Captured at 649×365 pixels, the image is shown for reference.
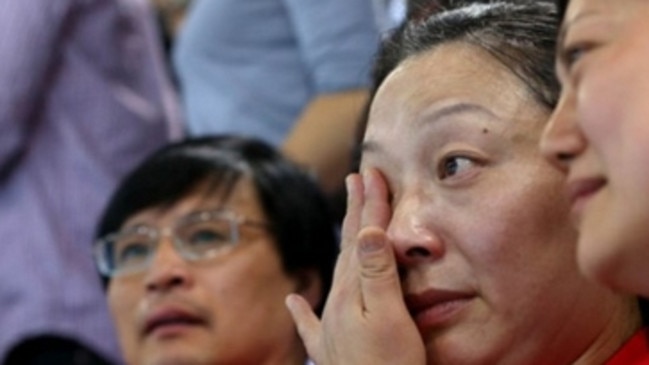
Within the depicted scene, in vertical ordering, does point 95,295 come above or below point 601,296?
below

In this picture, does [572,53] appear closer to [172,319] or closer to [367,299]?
Result: [367,299]

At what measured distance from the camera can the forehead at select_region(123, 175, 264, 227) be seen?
2.52m

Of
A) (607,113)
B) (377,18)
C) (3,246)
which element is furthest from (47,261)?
(607,113)

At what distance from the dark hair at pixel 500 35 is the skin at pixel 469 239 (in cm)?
1

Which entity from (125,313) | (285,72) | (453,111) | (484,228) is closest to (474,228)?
(484,228)

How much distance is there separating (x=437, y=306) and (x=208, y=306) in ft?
3.14

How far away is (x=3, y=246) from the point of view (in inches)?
112

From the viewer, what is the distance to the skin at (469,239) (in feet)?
4.85

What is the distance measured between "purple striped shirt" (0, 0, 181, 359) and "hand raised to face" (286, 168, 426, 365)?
3.91 feet

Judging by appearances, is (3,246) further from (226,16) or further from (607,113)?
(607,113)

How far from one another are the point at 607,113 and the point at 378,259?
0.37 meters

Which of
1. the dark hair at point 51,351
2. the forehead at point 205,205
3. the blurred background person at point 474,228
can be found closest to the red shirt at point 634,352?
the blurred background person at point 474,228

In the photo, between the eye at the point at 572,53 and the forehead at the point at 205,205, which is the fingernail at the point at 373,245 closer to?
the eye at the point at 572,53

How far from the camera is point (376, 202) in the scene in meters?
1.56
